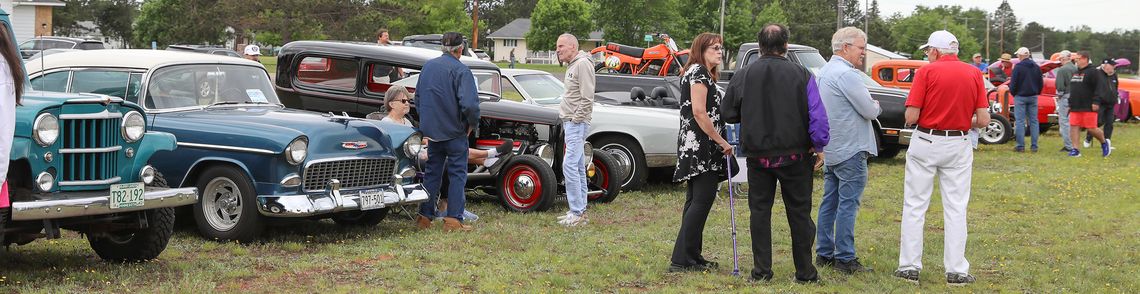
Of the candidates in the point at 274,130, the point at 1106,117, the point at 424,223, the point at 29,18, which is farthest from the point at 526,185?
the point at 29,18

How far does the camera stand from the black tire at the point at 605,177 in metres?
11.0

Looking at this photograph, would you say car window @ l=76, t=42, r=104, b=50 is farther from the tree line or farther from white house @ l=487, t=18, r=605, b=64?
white house @ l=487, t=18, r=605, b=64

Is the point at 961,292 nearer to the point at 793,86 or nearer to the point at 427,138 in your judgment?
the point at 793,86

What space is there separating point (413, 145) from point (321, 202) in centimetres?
115

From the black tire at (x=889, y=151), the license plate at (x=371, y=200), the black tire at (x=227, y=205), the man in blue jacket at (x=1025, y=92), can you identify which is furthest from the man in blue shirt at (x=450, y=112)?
the man in blue jacket at (x=1025, y=92)

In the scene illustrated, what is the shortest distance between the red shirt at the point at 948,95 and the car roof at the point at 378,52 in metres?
5.37

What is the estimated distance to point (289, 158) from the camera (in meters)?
7.82

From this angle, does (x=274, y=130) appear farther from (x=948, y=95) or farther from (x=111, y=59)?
(x=948, y=95)

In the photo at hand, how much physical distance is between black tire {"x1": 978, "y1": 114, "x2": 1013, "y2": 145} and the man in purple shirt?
13.9 meters

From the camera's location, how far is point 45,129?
6164mm

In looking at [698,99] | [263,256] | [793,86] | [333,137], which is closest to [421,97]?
[333,137]

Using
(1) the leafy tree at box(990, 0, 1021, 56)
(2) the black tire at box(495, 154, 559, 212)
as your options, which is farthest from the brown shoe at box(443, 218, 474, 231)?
(1) the leafy tree at box(990, 0, 1021, 56)

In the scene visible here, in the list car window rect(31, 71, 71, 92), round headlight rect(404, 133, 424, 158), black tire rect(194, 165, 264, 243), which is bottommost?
black tire rect(194, 165, 264, 243)

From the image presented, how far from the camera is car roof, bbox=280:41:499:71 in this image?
11.4 metres
